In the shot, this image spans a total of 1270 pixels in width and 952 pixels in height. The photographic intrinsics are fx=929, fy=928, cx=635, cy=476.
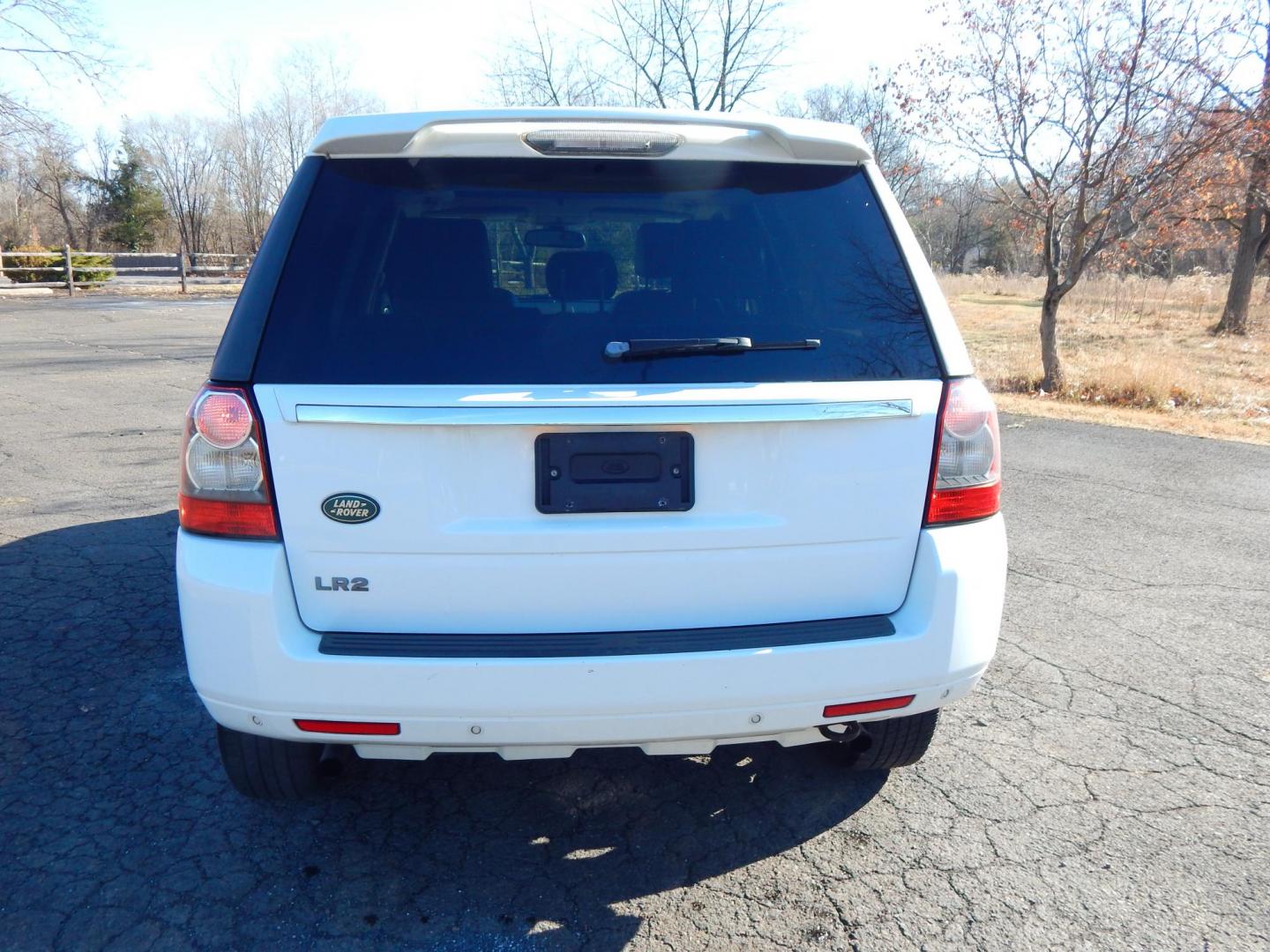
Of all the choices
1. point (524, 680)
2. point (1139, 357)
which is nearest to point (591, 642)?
point (524, 680)

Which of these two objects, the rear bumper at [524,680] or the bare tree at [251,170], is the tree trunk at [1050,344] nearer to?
the rear bumper at [524,680]

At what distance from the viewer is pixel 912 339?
2.29 meters

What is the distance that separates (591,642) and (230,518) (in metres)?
0.88

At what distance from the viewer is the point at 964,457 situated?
7.55 ft

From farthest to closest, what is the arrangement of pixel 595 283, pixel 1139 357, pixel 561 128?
pixel 1139 357 < pixel 595 283 < pixel 561 128

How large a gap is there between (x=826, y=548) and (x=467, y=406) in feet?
2.96

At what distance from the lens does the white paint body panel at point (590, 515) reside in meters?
2.05

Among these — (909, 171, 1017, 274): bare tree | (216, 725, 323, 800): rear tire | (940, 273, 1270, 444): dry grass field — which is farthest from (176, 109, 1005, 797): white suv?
(909, 171, 1017, 274): bare tree

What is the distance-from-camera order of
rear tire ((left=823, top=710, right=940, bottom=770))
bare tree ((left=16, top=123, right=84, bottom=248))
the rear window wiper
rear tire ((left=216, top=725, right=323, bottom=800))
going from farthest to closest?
bare tree ((left=16, top=123, right=84, bottom=248)) < rear tire ((left=823, top=710, right=940, bottom=770)) < rear tire ((left=216, top=725, right=323, bottom=800)) < the rear window wiper

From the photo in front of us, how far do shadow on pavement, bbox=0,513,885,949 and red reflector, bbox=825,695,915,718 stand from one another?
573mm

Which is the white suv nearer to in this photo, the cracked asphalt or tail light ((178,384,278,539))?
tail light ((178,384,278,539))

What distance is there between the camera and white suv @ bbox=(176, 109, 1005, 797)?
207 centimetres

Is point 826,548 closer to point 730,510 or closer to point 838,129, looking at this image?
point 730,510

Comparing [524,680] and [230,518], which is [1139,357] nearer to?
[524,680]
